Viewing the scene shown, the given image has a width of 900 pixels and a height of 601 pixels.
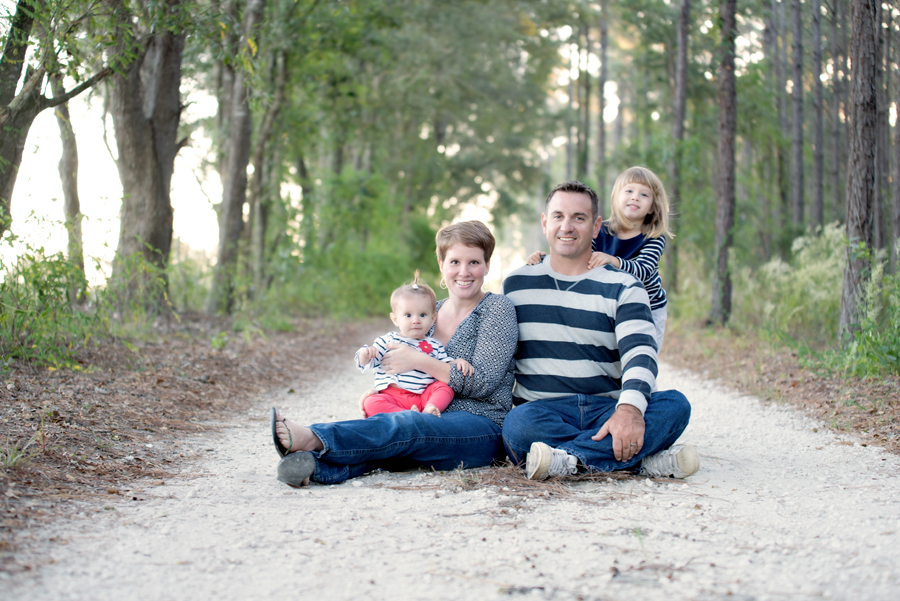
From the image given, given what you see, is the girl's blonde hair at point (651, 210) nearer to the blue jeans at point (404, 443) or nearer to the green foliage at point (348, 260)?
the blue jeans at point (404, 443)

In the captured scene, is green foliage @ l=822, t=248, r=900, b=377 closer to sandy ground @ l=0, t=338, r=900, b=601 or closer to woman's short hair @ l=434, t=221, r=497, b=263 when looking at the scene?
sandy ground @ l=0, t=338, r=900, b=601

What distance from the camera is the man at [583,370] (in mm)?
3525

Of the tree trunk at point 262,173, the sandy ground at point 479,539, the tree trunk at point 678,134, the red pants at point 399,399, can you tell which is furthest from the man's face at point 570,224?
the tree trunk at point 678,134

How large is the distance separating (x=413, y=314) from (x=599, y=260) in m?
1.05

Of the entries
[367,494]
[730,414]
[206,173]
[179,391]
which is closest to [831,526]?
[367,494]

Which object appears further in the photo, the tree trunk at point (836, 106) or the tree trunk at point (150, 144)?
the tree trunk at point (836, 106)

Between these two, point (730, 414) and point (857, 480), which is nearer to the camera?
point (857, 480)

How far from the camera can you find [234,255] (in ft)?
39.5

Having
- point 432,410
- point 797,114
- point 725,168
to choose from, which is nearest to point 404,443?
point 432,410

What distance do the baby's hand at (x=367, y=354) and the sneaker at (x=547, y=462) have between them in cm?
95

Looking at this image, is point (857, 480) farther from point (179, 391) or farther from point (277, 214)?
point (277, 214)

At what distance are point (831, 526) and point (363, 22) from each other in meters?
13.0

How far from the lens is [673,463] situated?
363 centimetres

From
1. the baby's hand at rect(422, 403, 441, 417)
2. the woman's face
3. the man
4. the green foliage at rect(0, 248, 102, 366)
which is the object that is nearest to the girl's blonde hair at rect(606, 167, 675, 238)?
the man
